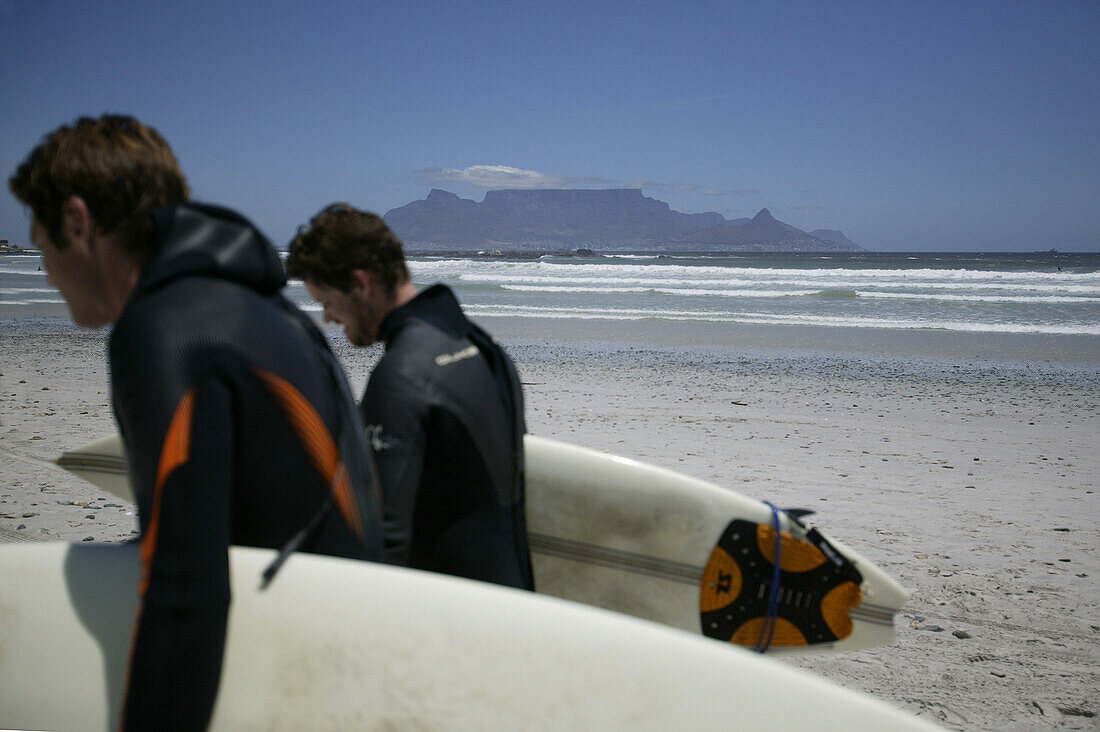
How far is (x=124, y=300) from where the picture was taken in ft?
4.04

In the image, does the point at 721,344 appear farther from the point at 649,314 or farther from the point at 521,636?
the point at 521,636

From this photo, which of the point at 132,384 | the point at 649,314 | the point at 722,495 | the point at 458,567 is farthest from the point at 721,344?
the point at 132,384

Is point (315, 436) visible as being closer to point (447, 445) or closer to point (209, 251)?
point (209, 251)

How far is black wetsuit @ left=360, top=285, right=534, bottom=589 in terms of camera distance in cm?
179

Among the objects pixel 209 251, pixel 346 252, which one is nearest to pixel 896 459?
pixel 346 252

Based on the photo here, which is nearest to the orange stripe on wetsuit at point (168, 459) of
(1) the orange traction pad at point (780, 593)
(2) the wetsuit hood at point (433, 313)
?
(2) the wetsuit hood at point (433, 313)

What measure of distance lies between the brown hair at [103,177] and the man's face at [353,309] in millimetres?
970

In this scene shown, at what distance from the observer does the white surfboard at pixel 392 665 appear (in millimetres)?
1263

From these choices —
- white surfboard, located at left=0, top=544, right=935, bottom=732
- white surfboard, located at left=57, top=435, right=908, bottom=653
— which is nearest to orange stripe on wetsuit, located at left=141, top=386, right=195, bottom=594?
white surfboard, located at left=0, top=544, right=935, bottom=732

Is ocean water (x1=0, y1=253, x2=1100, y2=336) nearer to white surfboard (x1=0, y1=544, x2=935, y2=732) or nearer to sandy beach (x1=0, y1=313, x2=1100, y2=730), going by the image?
sandy beach (x1=0, y1=313, x2=1100, y2=730)

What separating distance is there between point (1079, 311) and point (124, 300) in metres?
20.5

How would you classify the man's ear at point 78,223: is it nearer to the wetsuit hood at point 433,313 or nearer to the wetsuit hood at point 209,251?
the wetsuit hood at point 209,251

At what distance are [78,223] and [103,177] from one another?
0.08 meters

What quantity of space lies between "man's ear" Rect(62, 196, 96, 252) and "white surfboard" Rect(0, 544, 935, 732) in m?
0.53
